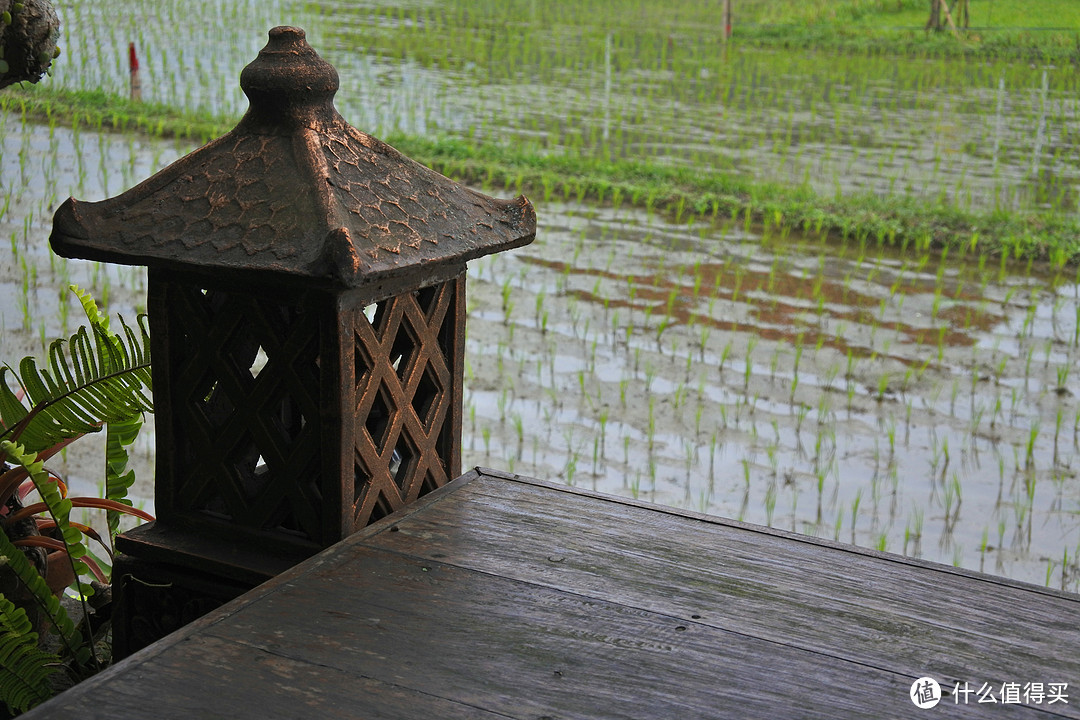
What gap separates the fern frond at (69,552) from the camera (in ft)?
4.50

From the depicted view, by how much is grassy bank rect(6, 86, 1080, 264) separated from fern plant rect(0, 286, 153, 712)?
4110 mm

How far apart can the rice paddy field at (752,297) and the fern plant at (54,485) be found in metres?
1.10

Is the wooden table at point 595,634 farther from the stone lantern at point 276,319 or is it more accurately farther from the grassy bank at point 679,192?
the grassy bank at point 679,192

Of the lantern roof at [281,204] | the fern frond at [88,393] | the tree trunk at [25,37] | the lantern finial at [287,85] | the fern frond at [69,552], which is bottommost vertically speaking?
the fern frond at [69,552]

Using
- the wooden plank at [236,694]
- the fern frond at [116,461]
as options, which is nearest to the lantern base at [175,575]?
the wooden plank at [236,694]

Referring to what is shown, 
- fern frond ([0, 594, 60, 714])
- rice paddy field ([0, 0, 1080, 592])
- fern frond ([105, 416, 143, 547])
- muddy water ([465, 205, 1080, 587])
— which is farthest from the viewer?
rice paddy field ([0, 0, 1080, 592])

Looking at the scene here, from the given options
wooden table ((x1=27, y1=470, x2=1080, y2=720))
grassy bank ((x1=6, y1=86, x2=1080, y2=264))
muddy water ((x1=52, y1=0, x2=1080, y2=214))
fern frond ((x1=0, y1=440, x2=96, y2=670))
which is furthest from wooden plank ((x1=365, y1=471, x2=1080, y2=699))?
muddy water ((x1=52, y1=0, x2=1080, y2=214))

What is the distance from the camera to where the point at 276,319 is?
49.5 inches

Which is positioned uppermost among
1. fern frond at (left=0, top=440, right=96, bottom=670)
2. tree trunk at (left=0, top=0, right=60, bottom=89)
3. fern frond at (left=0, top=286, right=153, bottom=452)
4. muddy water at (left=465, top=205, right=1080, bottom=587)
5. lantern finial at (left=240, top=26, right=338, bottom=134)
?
tree trunk at (left=0, top=0, right=60, bottom=89)

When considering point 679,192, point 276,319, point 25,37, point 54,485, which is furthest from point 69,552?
point 679,192

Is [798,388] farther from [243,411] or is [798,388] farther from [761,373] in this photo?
[243,411]

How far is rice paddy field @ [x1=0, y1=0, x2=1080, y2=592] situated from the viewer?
3008 millimetres

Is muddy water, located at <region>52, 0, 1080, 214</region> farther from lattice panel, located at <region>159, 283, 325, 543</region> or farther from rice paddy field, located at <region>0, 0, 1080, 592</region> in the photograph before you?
lattice panel, located at <region>159, 283, 325, 543</region>

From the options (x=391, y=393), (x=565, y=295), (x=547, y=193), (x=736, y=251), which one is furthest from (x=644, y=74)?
(x=391, y=393)
